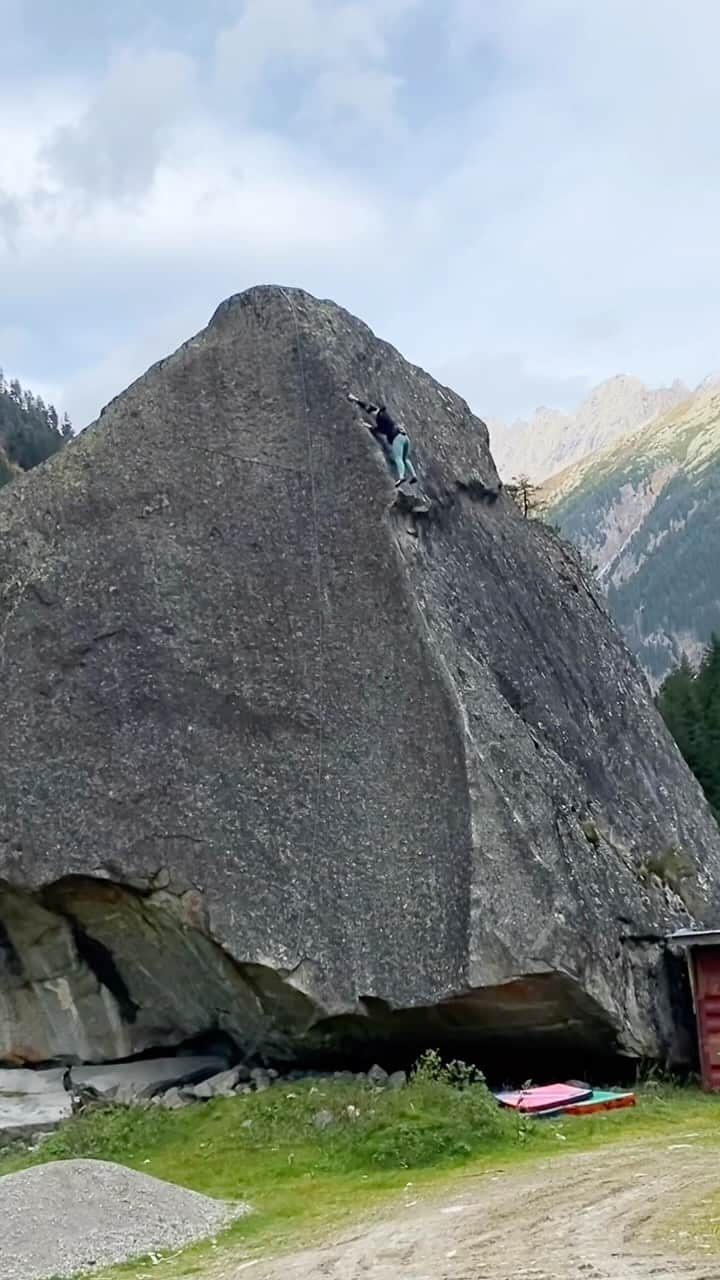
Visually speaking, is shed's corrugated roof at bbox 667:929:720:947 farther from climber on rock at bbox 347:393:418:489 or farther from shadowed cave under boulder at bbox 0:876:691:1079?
climber on rock at bbox 347:393:418:489

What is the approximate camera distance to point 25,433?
82438 millimetres

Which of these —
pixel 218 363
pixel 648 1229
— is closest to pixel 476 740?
pixel 218 363

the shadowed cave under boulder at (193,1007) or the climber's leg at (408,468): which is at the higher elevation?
the climber's leg at (408,468)

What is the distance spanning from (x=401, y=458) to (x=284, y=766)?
186 inches

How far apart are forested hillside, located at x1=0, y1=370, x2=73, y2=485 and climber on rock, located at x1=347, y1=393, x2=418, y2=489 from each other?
51.3 meters

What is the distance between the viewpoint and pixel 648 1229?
10508mm

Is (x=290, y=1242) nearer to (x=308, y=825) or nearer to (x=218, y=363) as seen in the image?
(x=308, y=825)

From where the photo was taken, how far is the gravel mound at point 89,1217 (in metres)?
11.6

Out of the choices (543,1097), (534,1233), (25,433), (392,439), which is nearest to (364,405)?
(392,439)

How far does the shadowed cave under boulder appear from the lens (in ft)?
59.8

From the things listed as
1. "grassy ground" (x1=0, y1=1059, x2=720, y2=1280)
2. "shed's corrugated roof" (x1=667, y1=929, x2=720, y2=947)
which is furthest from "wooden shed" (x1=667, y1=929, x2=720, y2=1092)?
"grassy ground" (x1=0, y1=1059, x2=720, y2=1280)

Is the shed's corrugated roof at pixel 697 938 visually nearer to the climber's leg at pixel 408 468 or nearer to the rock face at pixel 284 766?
the rock face at pixel 284 766

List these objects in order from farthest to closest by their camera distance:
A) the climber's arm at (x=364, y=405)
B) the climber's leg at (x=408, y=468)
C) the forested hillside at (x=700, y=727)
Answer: the forested hillside at (x=700, y=727)
the climber's arm at (x=364, y=405)
the climber's leg at (x=408, y=468)

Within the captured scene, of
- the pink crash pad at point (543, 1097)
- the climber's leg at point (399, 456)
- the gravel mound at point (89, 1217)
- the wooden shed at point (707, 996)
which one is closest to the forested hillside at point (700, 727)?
the wooden shed at point (707, 996)
